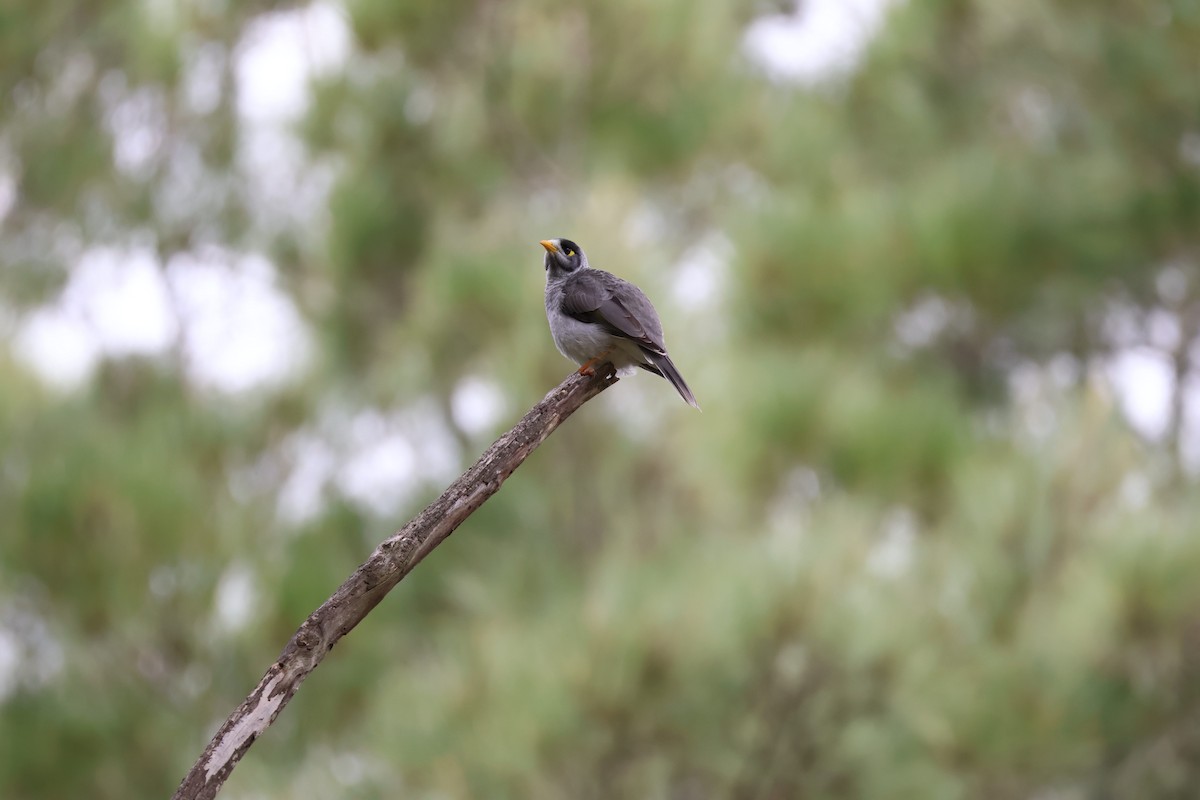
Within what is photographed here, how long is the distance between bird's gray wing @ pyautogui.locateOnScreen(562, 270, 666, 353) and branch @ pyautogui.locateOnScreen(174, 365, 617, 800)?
0.99m

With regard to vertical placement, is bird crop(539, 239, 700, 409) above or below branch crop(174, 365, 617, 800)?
above

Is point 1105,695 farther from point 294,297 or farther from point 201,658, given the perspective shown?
point 294,297

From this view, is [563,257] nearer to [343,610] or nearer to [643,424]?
[343,610]

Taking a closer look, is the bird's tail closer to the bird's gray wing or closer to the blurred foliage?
the bird's gray wing

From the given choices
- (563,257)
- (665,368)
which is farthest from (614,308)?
(563,257)

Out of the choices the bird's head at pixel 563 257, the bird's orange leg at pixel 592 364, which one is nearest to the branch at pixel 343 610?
the bird's orange leg at pixel 592 364

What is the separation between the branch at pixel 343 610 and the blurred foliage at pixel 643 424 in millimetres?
3958

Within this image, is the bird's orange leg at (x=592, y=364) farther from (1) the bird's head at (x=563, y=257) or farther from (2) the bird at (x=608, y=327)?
(1) the bird's head at (x=563, y=257)

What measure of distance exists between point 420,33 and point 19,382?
130 inches

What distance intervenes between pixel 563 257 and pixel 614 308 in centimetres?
102

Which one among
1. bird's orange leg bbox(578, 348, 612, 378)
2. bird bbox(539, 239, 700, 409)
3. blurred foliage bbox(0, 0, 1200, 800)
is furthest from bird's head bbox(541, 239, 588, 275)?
blurred foliage bbox(0, 0, 1200, 800)

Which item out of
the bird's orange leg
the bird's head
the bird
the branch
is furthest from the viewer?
the bird's head

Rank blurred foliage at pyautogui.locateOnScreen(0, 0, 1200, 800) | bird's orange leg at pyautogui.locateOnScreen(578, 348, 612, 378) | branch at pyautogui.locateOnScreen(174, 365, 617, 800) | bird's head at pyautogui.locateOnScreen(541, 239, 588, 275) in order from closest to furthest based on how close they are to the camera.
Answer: branch at pyautogui.locateOnScreen(174, 365, 617, 800) < bird's orange leg at pyautogui.locateOnScreen(578, 348, 612, 378) < bird's head at pyautogui.locateOnScreen(541, 239, 588, 275) < blurred foliage at pyautogui.locateOnScreen(0, 0, 1200, 800)

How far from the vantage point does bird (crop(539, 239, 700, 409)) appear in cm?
296
